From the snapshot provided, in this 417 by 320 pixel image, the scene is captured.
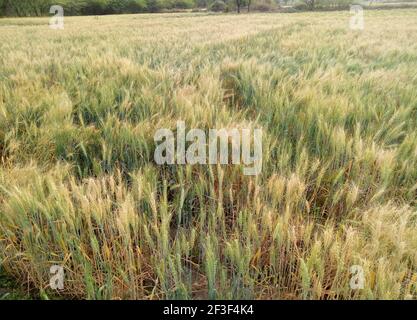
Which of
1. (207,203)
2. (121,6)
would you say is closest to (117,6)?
(121,6)

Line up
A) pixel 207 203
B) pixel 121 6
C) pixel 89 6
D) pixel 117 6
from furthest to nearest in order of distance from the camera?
pixel 121 6 < pixel 117 6 < pixel 89 6 < pixel 207 203

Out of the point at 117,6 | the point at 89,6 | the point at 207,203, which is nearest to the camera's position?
the point at 207,203

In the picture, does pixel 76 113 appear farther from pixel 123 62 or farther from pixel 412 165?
pixel 412 165

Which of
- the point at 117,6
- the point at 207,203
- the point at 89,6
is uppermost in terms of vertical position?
the point at 117,6

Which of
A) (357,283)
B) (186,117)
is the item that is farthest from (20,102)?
(357,283)

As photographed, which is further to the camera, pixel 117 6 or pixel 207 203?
pixel 117 6

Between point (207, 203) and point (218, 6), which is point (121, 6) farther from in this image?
point (207, 203)

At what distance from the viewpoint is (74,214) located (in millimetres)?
989

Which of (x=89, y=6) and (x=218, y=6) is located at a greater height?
(x=218, y=6)

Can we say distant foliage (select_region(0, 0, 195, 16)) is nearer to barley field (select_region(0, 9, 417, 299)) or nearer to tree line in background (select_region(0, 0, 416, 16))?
tree line in background (select_region(0, 0, 416, 16))

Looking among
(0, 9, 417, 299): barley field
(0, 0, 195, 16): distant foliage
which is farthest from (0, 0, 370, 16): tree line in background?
(0, 9, 417, 299): barley field

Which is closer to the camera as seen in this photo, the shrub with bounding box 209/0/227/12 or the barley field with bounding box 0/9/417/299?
the barley field with bounding box 0/9/417/299

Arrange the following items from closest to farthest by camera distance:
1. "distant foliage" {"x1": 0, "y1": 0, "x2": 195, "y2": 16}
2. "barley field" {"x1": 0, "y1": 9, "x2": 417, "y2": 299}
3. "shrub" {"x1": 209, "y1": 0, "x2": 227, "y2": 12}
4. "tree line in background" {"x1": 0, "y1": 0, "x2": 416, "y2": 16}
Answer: "barley field" {"x1": 0, "y1": 9, "x2": 417, "y2": 299} < "distant foliage" {"x1": 0, "y1": 0, "x2": 195, "y2": 16} < "tree line in background" {"x1": 0, "y1": 0, "x2": 416, "y2": 16} < "shrub" {"x1": 209, "y1": 0, "x2": 227, "y2": 12}

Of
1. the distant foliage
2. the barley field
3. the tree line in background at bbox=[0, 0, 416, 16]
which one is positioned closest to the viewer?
the barley field
